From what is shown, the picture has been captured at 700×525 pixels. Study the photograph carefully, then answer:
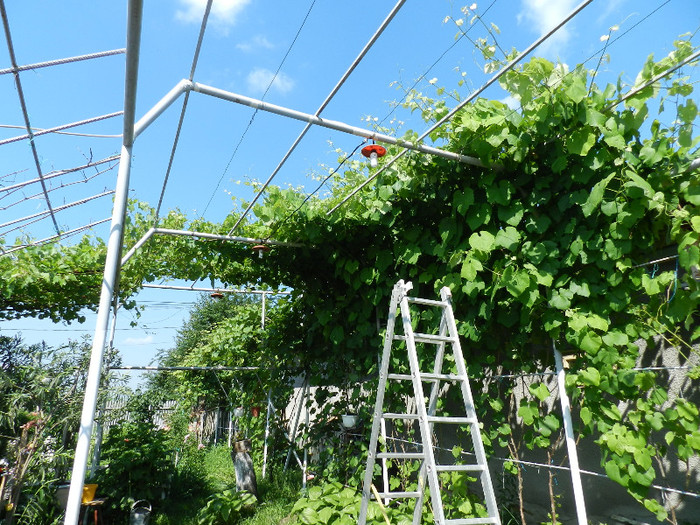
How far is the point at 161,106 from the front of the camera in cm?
223

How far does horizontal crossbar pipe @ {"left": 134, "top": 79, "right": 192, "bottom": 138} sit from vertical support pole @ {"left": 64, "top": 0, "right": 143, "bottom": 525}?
0.20 ft

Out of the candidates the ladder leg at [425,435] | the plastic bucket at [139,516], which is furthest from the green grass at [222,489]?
the ladder leg at [425,435]

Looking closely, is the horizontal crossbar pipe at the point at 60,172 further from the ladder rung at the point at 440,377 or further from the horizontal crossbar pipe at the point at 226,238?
the ladder rung at the point at 440,377

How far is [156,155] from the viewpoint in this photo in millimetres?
3145

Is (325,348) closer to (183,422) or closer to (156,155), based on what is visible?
(156,155)

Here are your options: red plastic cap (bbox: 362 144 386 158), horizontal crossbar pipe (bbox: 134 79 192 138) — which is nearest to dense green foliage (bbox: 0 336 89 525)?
horizontal crossbar pipe (bbox: 134 79 192 138)

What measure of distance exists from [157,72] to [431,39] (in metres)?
1.41

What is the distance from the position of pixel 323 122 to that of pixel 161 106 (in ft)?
2.59

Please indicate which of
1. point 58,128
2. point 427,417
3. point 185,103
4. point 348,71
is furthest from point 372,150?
point 58,128

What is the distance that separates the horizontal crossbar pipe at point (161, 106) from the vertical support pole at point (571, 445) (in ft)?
7.78

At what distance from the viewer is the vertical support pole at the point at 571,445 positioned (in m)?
2.42

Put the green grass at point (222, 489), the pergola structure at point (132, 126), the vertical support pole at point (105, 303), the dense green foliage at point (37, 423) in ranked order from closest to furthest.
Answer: the pergola structure at point (132, 126)
the vertical support pole at point (105, 303)
the dense green foliage at point (37, 423)
the green grass at point (222, 489)

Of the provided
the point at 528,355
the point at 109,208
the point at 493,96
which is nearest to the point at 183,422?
the point at 109,208

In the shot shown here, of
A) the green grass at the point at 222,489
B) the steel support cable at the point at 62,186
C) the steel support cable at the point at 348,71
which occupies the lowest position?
the green grass at the point at 222,489
